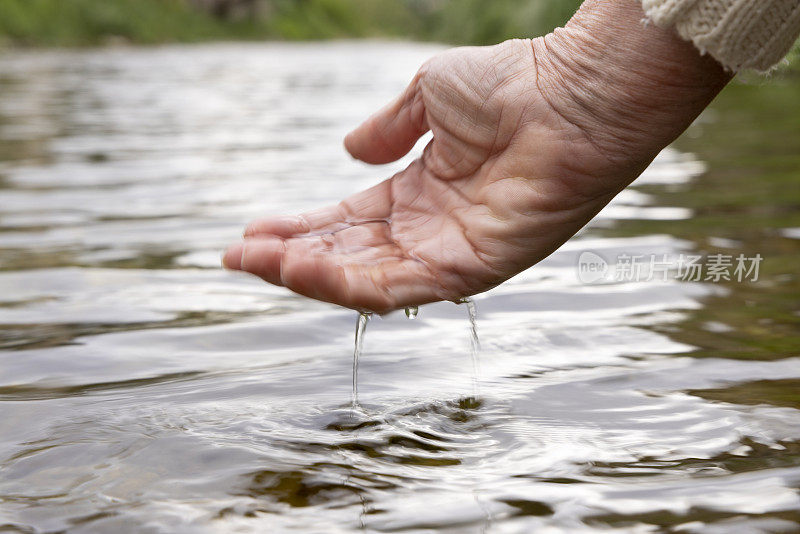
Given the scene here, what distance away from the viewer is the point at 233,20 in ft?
199

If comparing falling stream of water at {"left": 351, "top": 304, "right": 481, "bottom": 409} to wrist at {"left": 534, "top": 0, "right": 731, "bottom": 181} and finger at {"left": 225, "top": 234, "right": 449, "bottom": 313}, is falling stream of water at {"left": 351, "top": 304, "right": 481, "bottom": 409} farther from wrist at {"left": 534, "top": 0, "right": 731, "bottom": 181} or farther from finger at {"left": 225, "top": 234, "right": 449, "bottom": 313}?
wrist at {"left": 534, "top": 0, "right": 731, "bottom": 181}

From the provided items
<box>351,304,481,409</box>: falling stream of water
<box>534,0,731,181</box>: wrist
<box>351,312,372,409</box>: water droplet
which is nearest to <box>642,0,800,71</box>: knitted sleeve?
<box>534,0,731,181</box>: wrist

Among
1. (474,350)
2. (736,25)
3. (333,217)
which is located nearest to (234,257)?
(333,217)

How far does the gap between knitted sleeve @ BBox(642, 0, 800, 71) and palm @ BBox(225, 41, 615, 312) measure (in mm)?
347

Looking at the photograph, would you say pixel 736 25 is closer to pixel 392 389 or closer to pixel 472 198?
pixel 472 198

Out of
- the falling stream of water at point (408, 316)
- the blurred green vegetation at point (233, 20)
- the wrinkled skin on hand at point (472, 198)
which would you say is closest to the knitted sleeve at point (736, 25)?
the wrinkled skin on hand at point (472, 198)

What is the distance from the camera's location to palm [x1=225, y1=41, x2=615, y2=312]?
2.15m

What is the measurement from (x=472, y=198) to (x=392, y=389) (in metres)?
0.51

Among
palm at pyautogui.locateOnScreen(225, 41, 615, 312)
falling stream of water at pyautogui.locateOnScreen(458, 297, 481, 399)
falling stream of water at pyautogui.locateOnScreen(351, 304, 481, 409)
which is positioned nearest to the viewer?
palm at pyautogui.locateOnScreen(225, 41, 615, 312)

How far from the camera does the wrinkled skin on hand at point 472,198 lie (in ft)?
7.04

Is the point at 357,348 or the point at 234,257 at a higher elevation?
the point at 234,257

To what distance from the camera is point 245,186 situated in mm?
5742

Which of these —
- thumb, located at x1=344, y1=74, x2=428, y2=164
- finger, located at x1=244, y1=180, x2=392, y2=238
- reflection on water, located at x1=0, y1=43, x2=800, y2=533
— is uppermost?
thumb, located at x1=344, y1=74, x2=428, y2=164

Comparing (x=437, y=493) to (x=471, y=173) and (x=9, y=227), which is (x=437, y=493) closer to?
(x=471, y=173)
